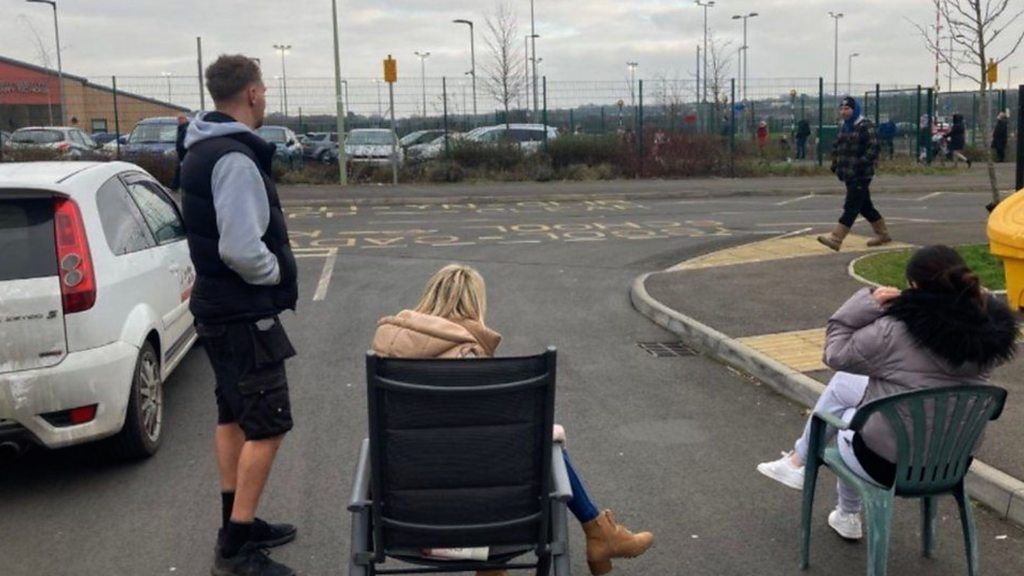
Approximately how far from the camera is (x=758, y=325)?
8453mm

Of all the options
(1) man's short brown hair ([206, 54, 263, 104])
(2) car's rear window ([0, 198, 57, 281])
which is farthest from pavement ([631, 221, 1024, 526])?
(2) car's rear window ([0, 198, 57, 281])

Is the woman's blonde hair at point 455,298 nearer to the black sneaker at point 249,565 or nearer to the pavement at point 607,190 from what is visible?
the black sneaker at point 249,565

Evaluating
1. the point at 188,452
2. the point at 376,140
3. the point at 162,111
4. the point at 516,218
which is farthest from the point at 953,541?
the point at 162,111

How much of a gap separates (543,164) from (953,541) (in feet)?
76.0

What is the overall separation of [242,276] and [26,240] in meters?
1.70

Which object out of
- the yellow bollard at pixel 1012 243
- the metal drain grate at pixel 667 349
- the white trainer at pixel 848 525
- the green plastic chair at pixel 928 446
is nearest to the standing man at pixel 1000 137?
the yellow bollard at pixel 1012 243

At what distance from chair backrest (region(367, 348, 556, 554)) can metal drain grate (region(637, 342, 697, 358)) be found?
4.87 metres

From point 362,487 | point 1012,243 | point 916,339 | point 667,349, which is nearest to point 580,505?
point 362,487

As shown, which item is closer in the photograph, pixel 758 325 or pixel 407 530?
pixel 407 530

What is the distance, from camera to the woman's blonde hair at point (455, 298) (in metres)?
3.72

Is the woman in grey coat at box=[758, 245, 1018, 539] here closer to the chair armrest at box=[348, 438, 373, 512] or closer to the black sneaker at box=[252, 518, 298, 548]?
the chair armrest at box=[348, 438, 373, 512]

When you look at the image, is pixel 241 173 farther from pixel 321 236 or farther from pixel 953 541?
pixel 321 236

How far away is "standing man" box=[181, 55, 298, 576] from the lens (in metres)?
3.92

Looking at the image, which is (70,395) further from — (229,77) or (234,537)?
(229,77)
